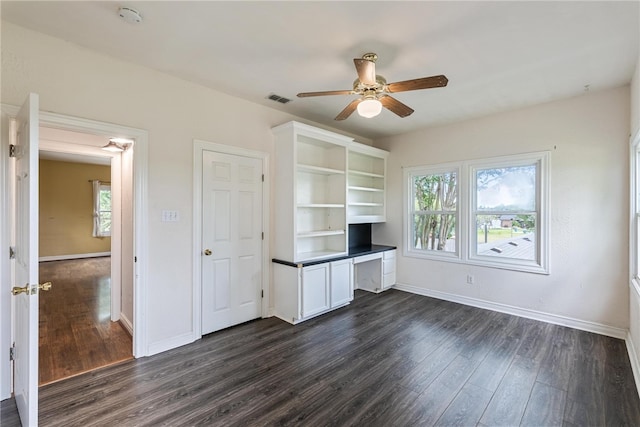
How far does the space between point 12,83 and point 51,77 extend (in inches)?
9.4

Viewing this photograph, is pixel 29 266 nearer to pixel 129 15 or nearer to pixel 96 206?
pixel 129 15

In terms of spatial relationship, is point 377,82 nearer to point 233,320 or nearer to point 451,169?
point 451,169

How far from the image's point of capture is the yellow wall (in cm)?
756

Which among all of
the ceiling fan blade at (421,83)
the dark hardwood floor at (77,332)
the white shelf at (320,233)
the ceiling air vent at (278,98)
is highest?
the ceiling air vent at (278,98)

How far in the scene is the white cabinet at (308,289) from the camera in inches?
139

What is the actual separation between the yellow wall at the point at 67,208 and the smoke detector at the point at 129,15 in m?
8.00

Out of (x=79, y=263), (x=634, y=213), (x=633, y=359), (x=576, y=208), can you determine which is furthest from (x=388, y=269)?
(x=79, y=263)

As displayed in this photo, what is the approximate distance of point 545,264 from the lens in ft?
11.8

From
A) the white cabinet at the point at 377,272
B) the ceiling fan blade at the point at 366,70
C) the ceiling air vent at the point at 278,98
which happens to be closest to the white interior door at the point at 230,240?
the ceiling air vent at the point at 278,98

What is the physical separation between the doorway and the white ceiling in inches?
61.2

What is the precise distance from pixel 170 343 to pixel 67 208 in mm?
7460

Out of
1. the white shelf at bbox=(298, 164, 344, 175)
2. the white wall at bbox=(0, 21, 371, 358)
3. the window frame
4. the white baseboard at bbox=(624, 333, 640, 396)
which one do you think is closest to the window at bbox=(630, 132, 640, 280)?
the white baseboard at bbox=(624, 333, 640, 396)

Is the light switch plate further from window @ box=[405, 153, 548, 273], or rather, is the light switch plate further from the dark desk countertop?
window @ box=[405, 153, 548, 273]

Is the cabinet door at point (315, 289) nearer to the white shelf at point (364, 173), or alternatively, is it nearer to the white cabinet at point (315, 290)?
the white cabinet at point (315, 290)
